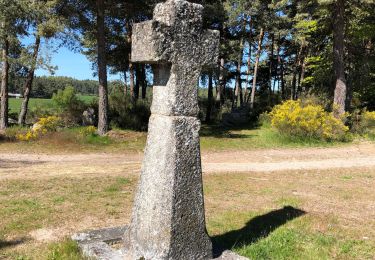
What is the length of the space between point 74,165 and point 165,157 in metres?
8.22

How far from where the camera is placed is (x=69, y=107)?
21250 mm

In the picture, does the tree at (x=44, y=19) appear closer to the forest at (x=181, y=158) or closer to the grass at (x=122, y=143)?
the forest at (x=181, y=158)

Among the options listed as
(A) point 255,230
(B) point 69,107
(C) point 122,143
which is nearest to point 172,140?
(A) point 255,230

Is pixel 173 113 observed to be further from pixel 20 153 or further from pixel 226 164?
pixel 20 153

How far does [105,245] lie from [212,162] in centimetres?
843

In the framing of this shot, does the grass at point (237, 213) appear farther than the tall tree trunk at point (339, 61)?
No

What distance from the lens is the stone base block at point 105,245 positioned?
452cm

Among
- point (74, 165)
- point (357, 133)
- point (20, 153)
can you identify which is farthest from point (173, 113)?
point (357, 133)

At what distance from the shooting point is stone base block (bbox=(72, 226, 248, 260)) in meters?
4.52

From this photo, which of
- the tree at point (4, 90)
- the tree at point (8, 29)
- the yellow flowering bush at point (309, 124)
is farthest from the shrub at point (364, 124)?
the tree at point (4, 90)

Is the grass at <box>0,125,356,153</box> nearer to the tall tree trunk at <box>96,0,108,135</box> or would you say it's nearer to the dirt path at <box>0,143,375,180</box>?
the tall tree trunk at <box>96,0,108,135</box>

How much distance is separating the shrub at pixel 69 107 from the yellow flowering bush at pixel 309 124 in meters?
9.77

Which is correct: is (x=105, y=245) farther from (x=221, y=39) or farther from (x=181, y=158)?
(x=221, y=39)

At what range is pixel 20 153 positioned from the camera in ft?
45.9
